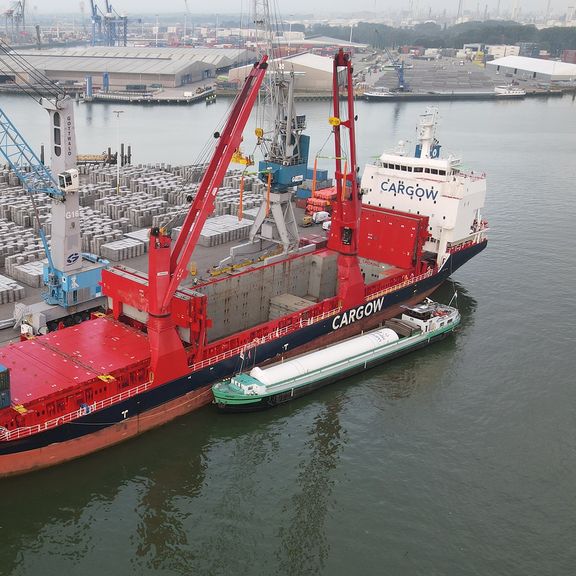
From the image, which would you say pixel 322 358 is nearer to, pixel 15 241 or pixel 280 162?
pixel 280 162

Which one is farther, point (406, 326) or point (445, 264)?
point (445, 264)

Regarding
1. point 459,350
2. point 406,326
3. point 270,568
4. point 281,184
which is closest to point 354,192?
point 281,184

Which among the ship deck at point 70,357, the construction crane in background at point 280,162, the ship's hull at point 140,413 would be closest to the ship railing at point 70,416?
the ship's hull at point 140,413

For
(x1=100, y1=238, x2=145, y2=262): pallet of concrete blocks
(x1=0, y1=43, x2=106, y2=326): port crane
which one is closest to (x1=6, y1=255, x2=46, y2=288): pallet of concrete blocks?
(x1=0, y1=43, x2=106, y2=326): port crane

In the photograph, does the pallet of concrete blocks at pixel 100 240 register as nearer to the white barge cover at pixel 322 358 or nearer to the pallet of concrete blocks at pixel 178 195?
the pallet of concrete blocks at pixel 178 195

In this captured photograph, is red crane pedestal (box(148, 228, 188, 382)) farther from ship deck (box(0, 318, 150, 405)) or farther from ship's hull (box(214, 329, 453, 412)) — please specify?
ship's hull (box(214, 329, 453, 412))

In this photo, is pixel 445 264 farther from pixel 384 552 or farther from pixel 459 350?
pixel 384 552
